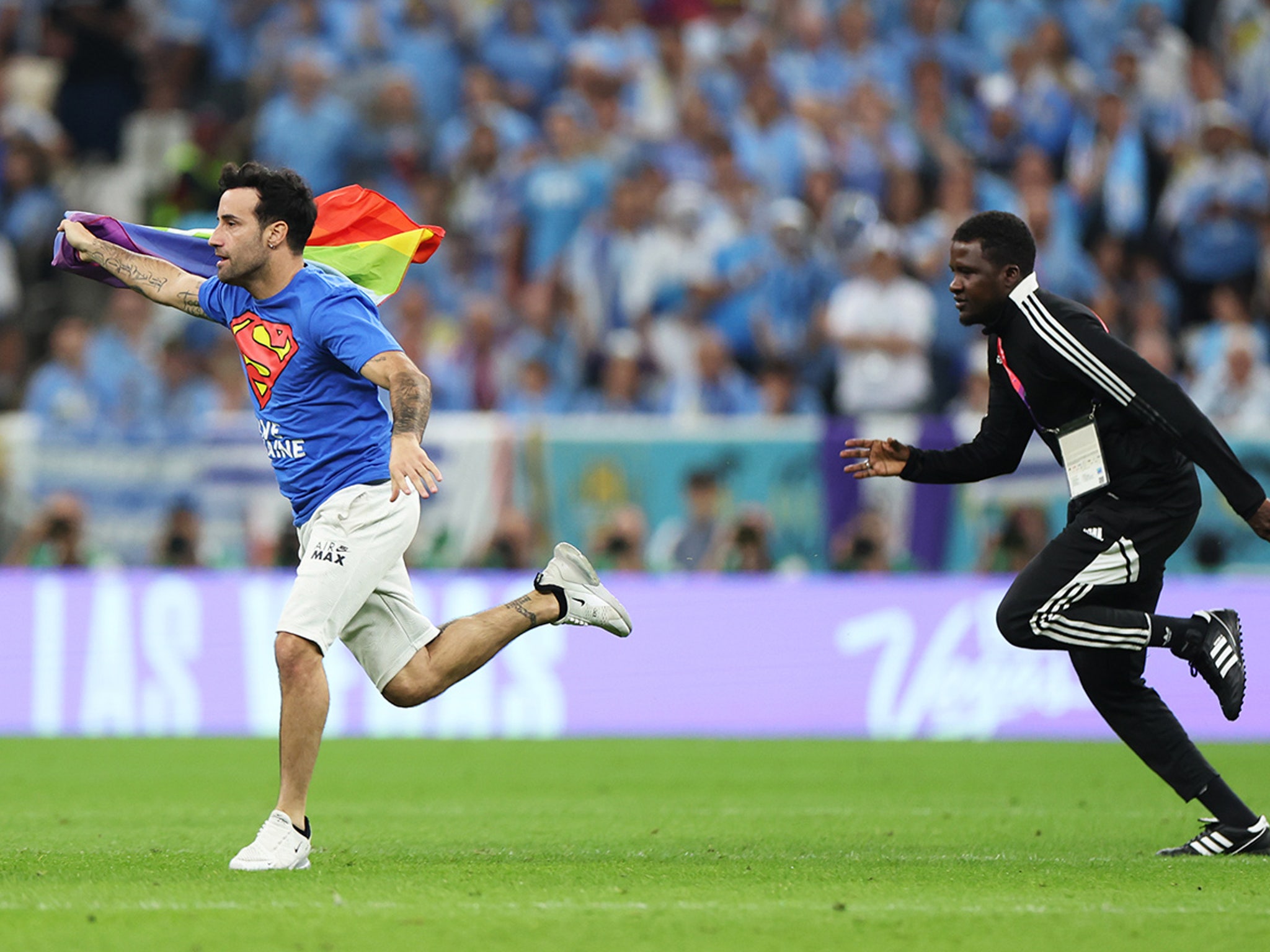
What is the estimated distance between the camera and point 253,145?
17188 millimetres

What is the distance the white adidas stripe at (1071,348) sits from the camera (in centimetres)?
630

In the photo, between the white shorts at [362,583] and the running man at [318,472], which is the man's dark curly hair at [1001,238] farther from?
the white shorts at [362,583]

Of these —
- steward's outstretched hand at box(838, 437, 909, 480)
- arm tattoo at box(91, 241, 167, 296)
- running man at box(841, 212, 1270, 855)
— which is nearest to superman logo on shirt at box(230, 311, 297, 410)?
arm tattoo at box(91, 241, 167, 296)

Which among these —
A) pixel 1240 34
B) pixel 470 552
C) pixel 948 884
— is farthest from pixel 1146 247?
pixel 948 884

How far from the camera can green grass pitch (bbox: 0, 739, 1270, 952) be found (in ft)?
16.0

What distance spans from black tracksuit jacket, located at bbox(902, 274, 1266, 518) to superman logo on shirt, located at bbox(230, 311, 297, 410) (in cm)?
260

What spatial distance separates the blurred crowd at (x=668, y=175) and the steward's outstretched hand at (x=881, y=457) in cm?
629

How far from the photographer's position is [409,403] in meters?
5.74

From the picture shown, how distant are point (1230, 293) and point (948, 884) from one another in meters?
10.2

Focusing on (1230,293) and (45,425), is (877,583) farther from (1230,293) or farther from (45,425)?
(45,425)

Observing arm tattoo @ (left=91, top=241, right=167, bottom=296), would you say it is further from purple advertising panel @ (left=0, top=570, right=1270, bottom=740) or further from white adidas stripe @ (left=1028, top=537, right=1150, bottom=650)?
purple advertising panel @ (left=0, top=570, right=1270, bottom=740)

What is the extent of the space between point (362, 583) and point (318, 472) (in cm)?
44

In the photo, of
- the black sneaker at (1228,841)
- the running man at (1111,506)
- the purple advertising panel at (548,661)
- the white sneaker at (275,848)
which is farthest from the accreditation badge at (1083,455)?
the purple advertising panel at (548,661)

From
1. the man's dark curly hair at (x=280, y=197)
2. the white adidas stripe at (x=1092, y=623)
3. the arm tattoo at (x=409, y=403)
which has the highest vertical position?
the man's dark curly hair at (x=280, y=197)
